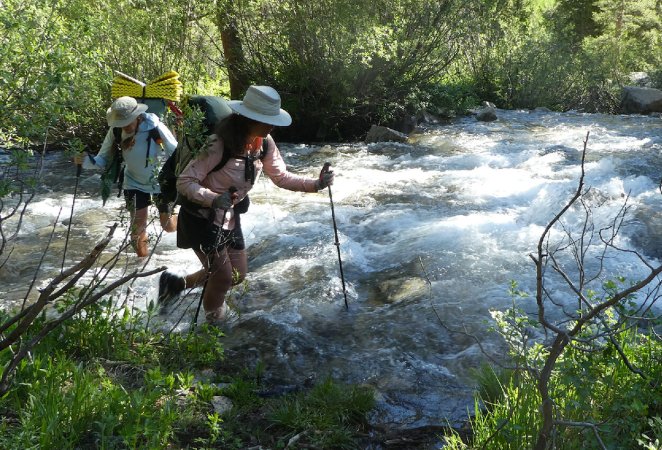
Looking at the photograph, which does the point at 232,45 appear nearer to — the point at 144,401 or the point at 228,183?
the point at 228,183

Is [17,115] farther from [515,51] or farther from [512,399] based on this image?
[515,51]

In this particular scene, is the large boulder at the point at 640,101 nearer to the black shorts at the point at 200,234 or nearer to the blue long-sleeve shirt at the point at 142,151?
the blue long-sleeve shirt at the point at 142,151

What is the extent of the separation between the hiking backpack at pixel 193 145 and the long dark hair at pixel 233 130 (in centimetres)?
9

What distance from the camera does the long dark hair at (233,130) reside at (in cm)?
487

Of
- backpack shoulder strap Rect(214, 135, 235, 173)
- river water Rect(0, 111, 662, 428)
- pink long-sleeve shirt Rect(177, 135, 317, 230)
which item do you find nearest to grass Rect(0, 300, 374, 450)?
river water Rect(0, 111, 662, 428)

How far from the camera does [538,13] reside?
42.3 m

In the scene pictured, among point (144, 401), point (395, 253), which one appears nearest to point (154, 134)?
point (395, 253)

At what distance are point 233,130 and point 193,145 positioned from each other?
31 centimetres

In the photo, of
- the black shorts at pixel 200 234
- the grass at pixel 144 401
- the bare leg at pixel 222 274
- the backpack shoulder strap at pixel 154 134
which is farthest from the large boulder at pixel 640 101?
the grass at pixel 144 401

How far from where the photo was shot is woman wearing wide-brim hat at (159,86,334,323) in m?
4.81

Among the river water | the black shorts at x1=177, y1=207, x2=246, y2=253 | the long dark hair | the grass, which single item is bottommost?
the river water

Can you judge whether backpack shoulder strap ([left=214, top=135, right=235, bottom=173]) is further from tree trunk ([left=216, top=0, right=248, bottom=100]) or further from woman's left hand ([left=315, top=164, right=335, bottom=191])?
tree trunk ([left=216, top=0, right=248, bottom=100])

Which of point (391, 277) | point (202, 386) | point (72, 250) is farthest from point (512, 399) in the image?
point (72, 250)

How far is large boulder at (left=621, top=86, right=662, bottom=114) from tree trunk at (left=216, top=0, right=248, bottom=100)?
38.6ft
